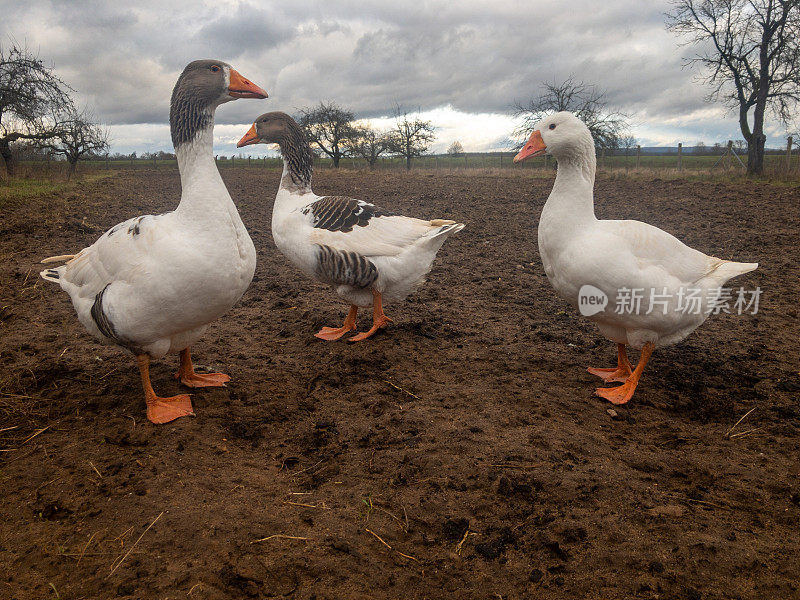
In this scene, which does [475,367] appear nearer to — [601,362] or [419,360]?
[419,360]

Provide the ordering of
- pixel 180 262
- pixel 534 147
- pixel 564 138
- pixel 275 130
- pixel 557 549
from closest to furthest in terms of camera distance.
Result: pixel 557 549 → pixel 180 262 → pixel 564 138 → pixel 534 147 → pixel 275 130

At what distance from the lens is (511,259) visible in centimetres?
860

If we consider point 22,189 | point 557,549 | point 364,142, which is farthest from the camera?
point 364,142

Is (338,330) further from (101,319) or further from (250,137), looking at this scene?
(250,137)

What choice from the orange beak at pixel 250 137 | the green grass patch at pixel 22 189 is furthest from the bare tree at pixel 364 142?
the orange beak at pixel 250 137

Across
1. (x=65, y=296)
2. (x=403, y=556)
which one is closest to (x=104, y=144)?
(x=65, y=296)

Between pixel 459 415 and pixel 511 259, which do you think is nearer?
pixel 459 415

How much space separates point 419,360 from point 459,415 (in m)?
1.24

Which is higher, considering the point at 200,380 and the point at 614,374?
the point at 200,380

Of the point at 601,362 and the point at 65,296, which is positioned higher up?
the point at 65,296

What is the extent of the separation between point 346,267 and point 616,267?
2.70 meters

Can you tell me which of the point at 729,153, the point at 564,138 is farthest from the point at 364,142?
the point at 564,138

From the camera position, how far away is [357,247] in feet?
17.6

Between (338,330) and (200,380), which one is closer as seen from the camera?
(200,380)
